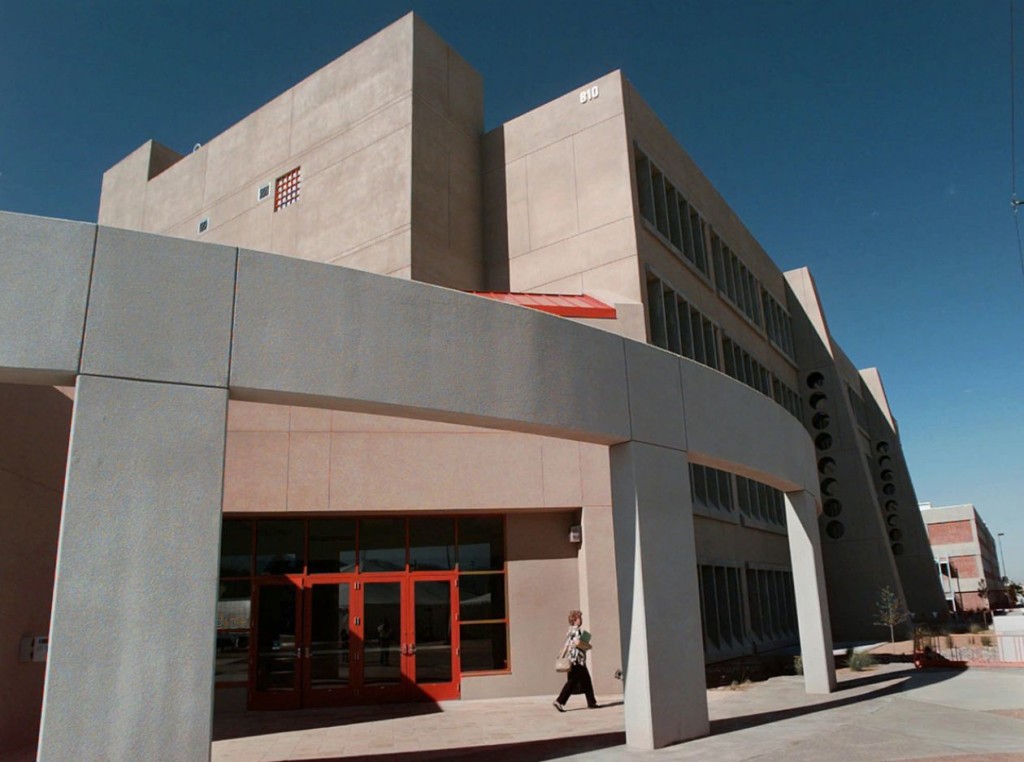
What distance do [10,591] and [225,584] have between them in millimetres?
4747

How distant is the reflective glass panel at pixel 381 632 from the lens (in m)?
14.9

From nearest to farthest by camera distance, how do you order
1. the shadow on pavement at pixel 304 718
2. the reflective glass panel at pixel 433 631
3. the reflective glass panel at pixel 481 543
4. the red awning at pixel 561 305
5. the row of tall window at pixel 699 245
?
the shadow on pavement at pixel 304 718 → the reflective glass panel at pixel 433 631 → the reflective glass panel at pixel 481 543 → the red awning at pixel 561 305 → the row of tall window at pixel 699 245

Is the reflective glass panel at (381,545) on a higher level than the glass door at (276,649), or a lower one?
higher

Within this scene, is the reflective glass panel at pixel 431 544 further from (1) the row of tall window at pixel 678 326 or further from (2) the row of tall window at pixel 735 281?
(2) the row of tall window at pixel 735 281

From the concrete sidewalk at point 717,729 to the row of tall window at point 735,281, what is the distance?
53.4 ft

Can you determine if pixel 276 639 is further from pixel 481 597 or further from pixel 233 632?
pixel 481 597

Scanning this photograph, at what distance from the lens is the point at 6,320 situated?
6461 mm

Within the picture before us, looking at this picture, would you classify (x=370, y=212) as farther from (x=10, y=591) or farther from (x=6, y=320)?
(x=6, y=320)

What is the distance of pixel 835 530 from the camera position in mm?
37562

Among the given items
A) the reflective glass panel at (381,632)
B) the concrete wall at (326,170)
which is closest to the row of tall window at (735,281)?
the concrete wall at (326,170)

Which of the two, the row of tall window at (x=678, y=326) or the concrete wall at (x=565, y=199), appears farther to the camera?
the row of tall window at (x=678, y=326)

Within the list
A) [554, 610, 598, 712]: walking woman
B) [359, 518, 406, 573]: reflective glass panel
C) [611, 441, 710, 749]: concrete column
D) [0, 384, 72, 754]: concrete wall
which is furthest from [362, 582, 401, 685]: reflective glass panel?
[611, 441, 710, 749]: concrete column

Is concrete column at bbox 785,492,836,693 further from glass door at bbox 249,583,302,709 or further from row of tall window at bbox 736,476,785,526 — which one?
row of tall window at bbox 736,476,785,526

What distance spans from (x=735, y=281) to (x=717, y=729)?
2238 cm
